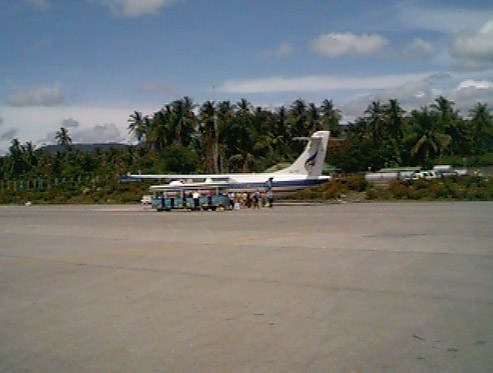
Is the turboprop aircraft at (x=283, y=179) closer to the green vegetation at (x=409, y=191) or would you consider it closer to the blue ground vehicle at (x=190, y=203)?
the blue ground vehicle at (x=190, y=203)

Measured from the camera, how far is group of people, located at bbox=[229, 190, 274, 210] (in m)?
40.0

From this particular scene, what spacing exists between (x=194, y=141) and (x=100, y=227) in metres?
61.5

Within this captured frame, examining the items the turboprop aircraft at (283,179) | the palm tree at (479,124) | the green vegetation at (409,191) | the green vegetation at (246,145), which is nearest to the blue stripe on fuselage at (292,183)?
the turboprop aircraft at (283,179)

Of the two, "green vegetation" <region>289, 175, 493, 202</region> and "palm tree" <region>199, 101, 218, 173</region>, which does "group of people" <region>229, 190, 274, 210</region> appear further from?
"palm tree" <region>199, 101, 218, 173</region>

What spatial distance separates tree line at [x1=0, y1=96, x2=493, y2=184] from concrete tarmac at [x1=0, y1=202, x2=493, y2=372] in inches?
2402

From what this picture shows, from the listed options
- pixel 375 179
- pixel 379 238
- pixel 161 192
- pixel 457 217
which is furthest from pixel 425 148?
pixel 379 238

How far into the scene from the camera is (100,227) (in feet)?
83.2

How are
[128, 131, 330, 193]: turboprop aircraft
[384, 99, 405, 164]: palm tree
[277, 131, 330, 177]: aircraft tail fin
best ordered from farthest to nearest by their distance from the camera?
[384, 99, 405, 164]: palm tree, [277, 131, 330, 177]: aircraft tail fin, [128, 131, 330, 193]: turboprop aircraft

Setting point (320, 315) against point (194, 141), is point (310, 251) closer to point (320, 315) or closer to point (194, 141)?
point (320, 315)

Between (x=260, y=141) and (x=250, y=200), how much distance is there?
1589 inches

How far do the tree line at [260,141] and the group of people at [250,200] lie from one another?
108 feet

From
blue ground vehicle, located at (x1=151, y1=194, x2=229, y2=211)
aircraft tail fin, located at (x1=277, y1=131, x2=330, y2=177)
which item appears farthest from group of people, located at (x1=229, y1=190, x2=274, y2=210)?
aircraft tail fin, located at (x1=277, y1=131, x2=330, y2=177)

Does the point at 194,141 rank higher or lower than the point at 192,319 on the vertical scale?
higher

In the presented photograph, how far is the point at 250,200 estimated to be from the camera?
41.5m
